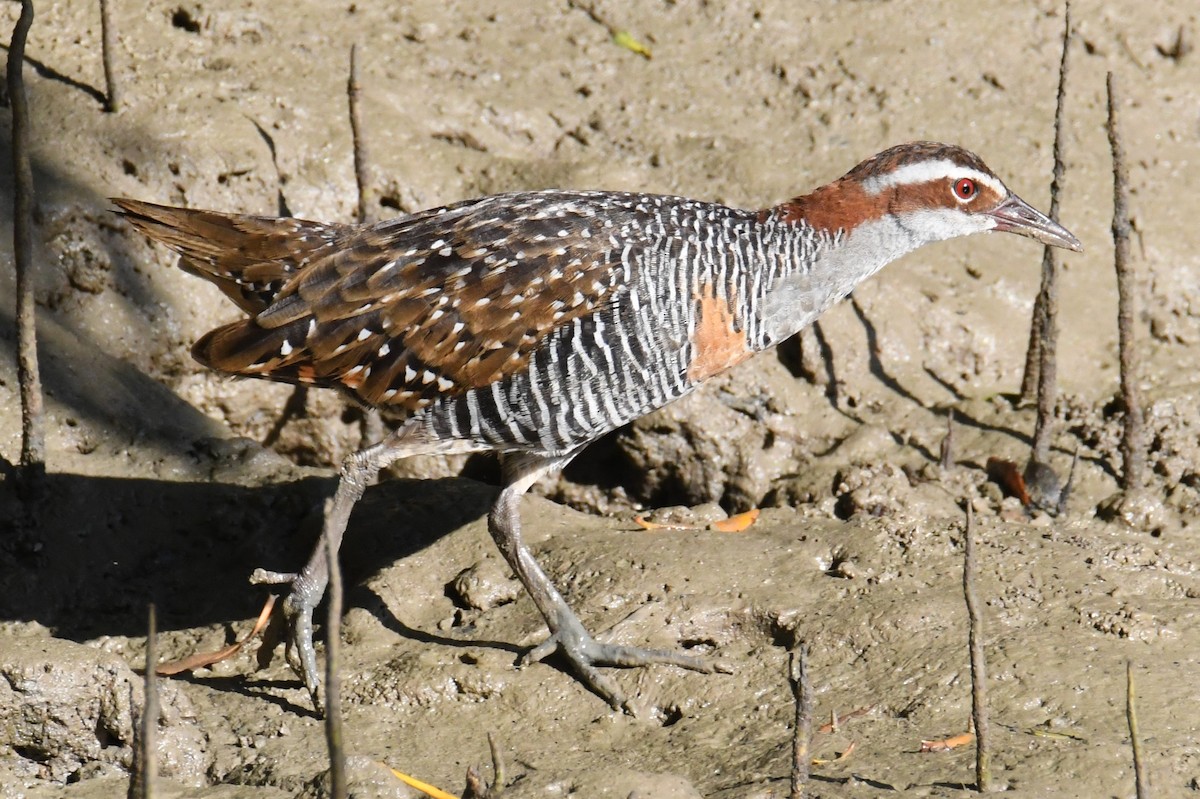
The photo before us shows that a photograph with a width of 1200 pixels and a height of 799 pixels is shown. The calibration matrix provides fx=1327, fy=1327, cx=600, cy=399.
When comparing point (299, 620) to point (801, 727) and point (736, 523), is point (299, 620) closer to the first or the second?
point (736, 523)

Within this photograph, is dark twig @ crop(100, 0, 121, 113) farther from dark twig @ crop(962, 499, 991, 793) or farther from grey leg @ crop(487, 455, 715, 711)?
dark twig @ crop(962, 499, 991, 793)

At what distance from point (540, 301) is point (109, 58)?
2.56m

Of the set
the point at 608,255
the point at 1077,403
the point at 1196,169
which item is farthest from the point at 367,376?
the point at 1196,169

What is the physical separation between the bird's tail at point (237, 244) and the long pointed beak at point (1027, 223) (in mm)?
2570

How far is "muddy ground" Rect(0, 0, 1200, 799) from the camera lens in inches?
173

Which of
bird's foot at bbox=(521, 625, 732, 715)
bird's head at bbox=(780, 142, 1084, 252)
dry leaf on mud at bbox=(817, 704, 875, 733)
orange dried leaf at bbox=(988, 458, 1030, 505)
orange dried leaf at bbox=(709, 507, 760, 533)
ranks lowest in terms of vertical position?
dry leaf on mud at bbox=(817, 704, 875, 733)

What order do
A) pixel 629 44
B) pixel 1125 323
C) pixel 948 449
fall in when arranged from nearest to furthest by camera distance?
1. pixel 1125 323
2. pixel 948 449
3. pixel 629 44

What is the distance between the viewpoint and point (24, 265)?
4.83m

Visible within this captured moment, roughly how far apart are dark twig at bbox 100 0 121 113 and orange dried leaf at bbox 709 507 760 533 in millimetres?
3334

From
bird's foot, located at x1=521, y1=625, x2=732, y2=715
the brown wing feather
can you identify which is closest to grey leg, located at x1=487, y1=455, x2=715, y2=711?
bird's foot, located at x1=521, y1=625, x2=732, y2=715

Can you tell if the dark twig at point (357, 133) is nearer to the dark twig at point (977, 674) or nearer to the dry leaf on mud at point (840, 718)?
the dry leaf on mud at point (840, 718)

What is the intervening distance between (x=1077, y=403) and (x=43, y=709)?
15.4ft

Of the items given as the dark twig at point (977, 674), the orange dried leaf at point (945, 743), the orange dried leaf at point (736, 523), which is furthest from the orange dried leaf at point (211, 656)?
the dark twig at point (977, 674)

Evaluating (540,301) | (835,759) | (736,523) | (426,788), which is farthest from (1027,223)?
(426,788)
